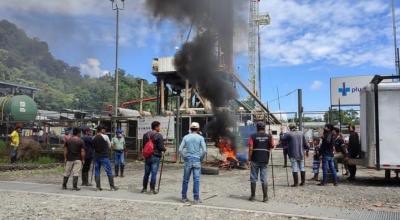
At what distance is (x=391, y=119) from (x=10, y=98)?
19.1 metres

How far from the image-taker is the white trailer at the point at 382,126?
37.3 feet

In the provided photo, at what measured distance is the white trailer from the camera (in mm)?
11375

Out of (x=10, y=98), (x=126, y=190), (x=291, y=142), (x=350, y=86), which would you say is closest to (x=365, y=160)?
(x=291, y=142)

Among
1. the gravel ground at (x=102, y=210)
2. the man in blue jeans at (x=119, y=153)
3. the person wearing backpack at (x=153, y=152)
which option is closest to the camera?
the gravel ground at (x=102, y=210)

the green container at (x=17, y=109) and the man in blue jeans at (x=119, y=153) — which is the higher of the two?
the green container at (x=17, y=109)

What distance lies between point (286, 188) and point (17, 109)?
55.6 ft

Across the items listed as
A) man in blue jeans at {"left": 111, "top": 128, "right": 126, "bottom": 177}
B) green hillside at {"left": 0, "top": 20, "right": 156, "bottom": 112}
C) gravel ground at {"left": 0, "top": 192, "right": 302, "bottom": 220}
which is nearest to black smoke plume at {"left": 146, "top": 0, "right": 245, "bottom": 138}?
man in blue jeans at {"left": 111, "top": 128, "right": 126, "bottom": 177}

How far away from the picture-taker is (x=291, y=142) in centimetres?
1164

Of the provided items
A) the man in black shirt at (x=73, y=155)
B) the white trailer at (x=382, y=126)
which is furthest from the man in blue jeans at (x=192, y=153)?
the white trailer at (x=382, y=126)

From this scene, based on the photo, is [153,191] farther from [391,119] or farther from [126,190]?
[391,119]

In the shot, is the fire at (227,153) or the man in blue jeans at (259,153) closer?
the man in blue jeans at (259,153)

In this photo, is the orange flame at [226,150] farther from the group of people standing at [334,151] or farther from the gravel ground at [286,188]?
the group of people standing at [334,151]

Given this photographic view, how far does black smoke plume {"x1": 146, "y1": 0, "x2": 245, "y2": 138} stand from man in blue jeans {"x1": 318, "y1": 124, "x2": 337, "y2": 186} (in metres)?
6.65

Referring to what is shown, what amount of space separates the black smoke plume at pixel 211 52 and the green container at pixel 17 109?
989 cm
